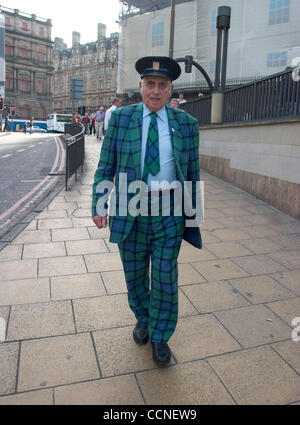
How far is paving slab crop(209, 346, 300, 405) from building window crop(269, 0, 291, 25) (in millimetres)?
26036

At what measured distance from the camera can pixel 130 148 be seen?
7.77ft

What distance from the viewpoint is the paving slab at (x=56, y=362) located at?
7.59 feet

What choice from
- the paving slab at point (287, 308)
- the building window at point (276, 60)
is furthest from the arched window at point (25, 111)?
the paving slab at point (287, 308)

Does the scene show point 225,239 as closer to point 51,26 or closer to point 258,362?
point 258,362

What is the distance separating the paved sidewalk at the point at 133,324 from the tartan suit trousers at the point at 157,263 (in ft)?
0.99

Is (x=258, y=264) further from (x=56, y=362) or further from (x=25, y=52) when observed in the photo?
(x=25, y=52)

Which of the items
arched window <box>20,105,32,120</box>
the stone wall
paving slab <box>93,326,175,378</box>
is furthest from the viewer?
arched window <box>20,105,32,120</box>

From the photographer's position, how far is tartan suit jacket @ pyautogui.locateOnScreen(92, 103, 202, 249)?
2367 millimetres

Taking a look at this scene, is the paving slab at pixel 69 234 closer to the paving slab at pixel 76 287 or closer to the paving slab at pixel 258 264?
the paving slab at pixel 76 287

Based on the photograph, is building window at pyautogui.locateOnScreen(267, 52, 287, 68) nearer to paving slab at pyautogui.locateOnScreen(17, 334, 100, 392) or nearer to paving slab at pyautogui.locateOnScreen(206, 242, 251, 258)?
paving slab at pyautogui.locateOnScreen(206, 242, 251, 258)

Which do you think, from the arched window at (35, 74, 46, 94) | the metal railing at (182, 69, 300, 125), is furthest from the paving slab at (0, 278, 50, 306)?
the arched window at (35, 74, 46, 94)

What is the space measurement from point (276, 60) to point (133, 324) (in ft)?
81.6

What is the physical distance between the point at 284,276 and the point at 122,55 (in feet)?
109

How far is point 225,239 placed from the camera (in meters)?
5.23
